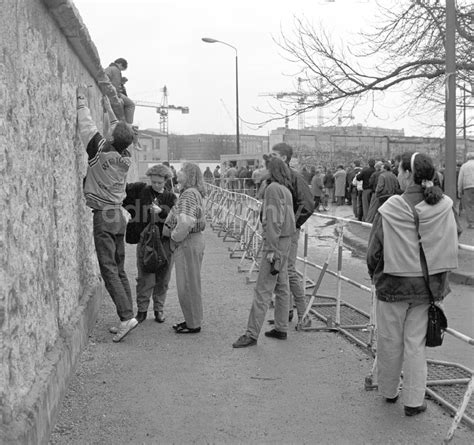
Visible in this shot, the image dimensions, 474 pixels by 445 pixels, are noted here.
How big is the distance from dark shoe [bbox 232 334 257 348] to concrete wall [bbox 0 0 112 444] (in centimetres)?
139

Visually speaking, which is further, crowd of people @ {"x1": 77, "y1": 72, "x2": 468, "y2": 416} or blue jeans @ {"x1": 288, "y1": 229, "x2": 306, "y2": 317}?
blue jeans @ {"x1": 288, "y1": 229, "x2": 306, "y2": 317}

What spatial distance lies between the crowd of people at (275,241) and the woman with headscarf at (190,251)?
10 mm

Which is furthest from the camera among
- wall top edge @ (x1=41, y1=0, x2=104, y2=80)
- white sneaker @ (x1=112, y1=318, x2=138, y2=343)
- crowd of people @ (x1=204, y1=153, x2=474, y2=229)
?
crowd of people @ (x1=204, y1=153, x2=474, y2=229)

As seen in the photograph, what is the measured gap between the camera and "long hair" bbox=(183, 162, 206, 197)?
235 inches

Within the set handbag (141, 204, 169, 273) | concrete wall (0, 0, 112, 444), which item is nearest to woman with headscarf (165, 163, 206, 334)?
handbag (141, 204, 169, 273)

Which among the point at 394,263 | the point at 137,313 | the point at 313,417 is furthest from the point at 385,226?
the point at 137,313

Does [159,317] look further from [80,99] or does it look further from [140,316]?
[80,99]

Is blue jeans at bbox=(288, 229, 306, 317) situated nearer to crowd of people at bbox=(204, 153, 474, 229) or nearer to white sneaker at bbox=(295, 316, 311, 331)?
white sneaker at bbox=(295, 316, 311, 331)

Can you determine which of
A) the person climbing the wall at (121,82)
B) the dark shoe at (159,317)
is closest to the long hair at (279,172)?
the dark shoe at (159,317)

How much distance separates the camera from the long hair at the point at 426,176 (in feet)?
13.0

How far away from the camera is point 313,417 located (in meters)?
4.03

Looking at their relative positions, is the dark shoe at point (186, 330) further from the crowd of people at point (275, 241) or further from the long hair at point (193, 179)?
the long hair at point (193, 179)

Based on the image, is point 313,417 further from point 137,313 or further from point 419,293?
point 137,313

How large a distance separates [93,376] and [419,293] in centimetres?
260
